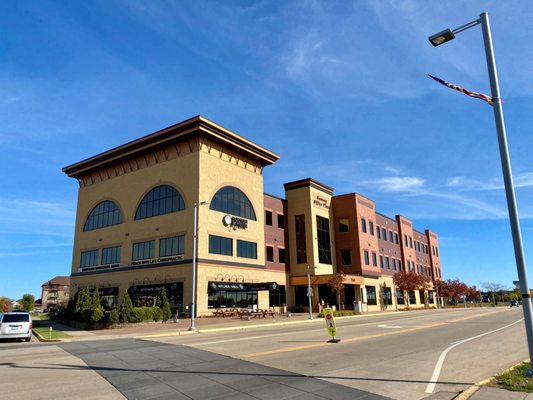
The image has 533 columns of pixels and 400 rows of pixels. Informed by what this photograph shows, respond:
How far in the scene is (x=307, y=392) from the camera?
8.28 metres

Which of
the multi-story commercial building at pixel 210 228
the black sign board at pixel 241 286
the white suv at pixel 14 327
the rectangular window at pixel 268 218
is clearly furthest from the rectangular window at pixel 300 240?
the white suv at pixel 14 327

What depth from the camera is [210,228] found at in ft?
133

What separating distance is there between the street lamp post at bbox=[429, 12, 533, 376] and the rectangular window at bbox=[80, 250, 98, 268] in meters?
48.8

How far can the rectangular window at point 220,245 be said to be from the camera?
40.5 metres

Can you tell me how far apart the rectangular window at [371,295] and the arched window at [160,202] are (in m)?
30.8

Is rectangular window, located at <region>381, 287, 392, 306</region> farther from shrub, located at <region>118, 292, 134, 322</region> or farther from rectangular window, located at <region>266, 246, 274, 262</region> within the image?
shrub, located at <region>118, 292, 134, 322</region>

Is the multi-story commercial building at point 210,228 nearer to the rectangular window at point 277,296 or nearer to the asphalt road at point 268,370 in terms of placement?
the rectangular window at point 277,296

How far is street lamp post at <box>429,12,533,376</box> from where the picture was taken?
8.56m

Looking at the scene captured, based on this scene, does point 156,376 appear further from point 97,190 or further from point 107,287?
point 97,190

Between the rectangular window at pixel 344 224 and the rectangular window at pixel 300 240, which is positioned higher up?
the rectangular window at pixel 344 224

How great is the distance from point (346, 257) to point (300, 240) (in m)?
8.79

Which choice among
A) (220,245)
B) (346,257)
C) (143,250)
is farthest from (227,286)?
(346,257)

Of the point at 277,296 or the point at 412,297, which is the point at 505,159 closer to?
the point at 277,296

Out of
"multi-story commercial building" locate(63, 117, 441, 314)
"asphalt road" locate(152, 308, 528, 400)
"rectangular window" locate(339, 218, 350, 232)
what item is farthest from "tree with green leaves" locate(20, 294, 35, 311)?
"asphalt road" locate(152, 308, 528, 400)
